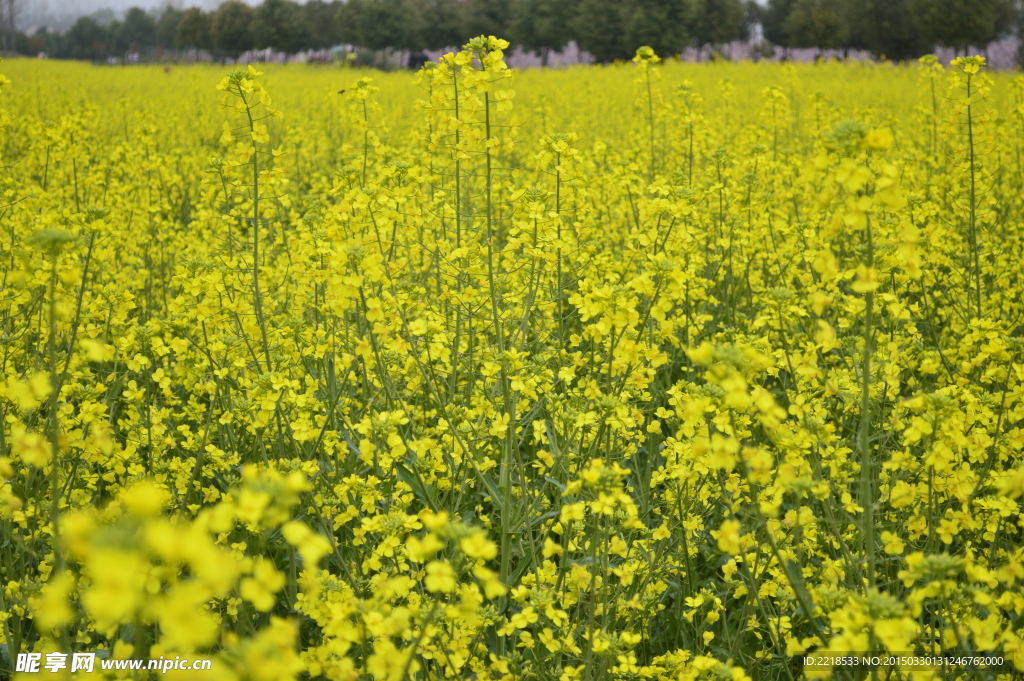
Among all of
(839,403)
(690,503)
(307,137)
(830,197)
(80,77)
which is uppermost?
(80,77)

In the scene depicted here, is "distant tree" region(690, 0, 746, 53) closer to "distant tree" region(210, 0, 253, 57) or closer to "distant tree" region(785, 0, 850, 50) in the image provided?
"distant tree" region(785, 0, 850, 50)

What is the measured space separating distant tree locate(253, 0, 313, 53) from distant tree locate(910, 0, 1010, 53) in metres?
32.3

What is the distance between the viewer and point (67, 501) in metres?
2.80

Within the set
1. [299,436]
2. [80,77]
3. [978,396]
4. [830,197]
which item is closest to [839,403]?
[978,396]

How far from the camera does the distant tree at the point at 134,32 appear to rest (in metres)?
73.1

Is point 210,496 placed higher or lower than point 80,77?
lower

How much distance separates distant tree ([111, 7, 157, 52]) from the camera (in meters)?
73.1

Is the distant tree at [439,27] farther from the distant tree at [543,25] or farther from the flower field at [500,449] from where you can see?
the flower field at [500,449]

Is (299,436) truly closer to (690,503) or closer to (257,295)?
(257,295)

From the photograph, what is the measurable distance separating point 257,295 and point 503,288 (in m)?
1.02

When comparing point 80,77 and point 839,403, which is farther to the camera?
point 80,77

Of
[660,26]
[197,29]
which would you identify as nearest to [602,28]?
[660,26]

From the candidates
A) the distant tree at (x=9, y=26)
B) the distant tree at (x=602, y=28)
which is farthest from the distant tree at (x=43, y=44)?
the distant tree at (x=602, y=28)

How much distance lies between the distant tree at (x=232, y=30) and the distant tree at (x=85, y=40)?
1364 inches
